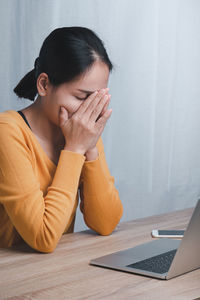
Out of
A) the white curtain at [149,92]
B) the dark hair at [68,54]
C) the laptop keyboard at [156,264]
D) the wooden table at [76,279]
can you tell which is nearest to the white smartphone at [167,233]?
the wooden table at [76,279]

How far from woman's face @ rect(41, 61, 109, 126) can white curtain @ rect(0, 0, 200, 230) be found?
76cm

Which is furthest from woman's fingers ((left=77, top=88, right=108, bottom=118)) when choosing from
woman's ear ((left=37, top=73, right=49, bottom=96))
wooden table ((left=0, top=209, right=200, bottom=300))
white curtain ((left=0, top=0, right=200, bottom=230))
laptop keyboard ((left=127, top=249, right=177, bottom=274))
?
white curtain ((left=0, top=0, right=200, bottom=230))

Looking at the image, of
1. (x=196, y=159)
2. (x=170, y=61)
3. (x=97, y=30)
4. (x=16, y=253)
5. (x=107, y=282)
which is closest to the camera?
(x=107, y=282)

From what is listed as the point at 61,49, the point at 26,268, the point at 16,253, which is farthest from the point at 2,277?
the point at 61,49

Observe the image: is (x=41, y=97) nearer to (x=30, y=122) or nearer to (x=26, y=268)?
(x=30, y=122)

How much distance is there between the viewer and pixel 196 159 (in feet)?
9.12

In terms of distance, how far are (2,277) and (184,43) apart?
80.9 inches

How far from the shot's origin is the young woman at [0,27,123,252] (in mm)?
1099

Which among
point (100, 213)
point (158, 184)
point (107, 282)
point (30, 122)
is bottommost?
point (158, 184)

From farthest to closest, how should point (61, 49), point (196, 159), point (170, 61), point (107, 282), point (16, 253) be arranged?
point (196, 159) → point (170, 61) → point (61, 49) → point (16, 253) → point (107, 282)

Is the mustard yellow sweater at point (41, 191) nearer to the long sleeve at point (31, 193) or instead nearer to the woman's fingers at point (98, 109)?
the long sleeve at point (31, 193)

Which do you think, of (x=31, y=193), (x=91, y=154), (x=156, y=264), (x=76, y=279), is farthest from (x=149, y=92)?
(x=76, y=279)

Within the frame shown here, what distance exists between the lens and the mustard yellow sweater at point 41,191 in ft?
3.57

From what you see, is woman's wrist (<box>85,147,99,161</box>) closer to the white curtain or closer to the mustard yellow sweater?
the mustard yellow sweater
